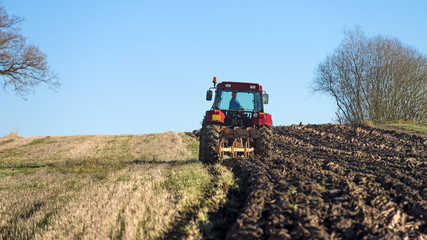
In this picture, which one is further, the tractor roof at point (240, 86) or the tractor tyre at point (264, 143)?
the tractor roof at point (240, 86)

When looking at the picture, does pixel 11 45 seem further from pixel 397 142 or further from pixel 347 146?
pixel 397 142

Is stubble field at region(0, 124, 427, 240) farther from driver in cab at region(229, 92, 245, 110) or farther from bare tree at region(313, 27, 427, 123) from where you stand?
bare tree at region(313, 27, 427, 123)

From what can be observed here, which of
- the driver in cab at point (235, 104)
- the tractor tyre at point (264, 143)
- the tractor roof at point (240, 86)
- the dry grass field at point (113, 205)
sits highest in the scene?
the tractor roof at point (240, 86)

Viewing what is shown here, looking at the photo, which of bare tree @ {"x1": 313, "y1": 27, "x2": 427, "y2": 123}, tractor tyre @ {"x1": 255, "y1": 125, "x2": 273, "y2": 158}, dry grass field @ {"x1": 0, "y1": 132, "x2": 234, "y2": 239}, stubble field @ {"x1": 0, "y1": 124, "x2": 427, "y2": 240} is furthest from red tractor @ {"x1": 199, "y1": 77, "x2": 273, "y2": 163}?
bare tree @ {"x1": 313, "y1": 27, "x2": 427, "y2": 123}

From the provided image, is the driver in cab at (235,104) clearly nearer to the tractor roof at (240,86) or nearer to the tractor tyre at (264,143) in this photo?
the tractor roof at (240,86)

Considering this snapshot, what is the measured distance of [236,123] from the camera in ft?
40.5

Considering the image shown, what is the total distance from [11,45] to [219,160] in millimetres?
15451

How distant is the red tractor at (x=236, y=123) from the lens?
37.0 feet

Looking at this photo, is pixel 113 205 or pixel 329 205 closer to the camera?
pixel 329 205

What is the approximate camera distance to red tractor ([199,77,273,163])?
11.3 m

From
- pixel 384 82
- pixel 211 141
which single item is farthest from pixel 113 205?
pixel 384 82

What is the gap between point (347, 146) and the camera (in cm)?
1803

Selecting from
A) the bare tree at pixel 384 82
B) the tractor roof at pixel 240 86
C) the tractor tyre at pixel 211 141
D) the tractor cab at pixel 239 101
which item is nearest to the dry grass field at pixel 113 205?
the tractor tyre at pixel 211 141

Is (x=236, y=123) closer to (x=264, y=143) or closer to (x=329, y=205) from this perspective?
(x=264, y=143)
